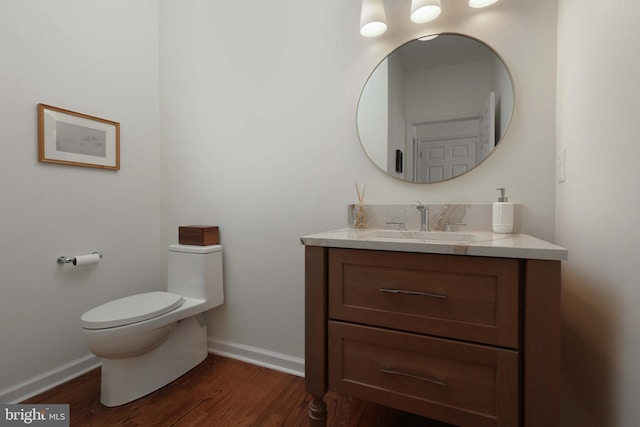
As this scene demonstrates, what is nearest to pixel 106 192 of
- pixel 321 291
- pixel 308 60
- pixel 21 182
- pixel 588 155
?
pixel 21 182

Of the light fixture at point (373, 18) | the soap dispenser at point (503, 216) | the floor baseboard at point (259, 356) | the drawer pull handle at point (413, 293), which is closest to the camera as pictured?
the drawer pull handle at point (413, 293)

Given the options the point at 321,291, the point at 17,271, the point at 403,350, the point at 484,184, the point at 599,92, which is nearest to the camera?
the point at 599,92

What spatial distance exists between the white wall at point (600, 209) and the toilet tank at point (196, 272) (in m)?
1.74

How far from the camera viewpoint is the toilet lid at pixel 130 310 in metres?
1.29

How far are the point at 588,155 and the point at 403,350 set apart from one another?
85 cm

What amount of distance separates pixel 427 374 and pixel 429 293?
258 mm

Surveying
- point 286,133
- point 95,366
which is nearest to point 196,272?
point 95,366

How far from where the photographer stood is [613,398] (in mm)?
719

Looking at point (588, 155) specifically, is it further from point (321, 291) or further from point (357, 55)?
point (357, 55)

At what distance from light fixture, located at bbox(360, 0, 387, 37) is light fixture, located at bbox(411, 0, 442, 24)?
0.48 ft

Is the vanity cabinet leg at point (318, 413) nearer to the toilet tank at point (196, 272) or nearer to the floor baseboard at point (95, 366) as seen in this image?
the floor baseboard at point (95, 366)

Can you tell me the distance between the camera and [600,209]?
2.65 feet

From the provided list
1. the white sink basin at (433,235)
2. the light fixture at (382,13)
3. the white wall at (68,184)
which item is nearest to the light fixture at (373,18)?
the light fixture at (382,13)

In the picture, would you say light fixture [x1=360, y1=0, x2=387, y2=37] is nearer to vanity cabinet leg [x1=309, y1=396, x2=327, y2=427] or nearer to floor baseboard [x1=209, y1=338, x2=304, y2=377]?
vanity cabinet leg [x1=309, y1=396, x2=327, y2=427]
